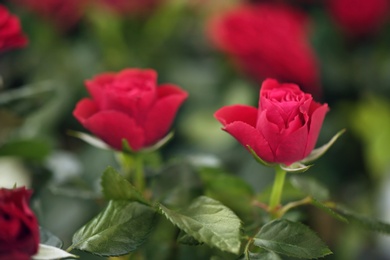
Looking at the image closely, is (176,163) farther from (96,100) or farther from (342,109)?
(342,109)

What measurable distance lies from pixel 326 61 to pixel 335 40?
4 centimetres

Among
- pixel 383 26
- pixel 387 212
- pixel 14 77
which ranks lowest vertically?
pixel 387 212

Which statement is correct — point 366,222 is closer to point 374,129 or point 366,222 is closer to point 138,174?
point 138,174

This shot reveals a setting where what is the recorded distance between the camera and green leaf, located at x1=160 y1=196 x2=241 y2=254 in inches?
11.0

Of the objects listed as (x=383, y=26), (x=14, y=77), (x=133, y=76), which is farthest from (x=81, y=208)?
(x=383, y=26)

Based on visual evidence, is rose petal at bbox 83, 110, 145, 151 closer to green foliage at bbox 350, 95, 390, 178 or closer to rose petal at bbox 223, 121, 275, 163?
rose petal at bbox 223, 121, 275, 163

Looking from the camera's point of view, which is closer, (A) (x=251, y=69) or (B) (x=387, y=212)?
(A) (x=251, y=69)

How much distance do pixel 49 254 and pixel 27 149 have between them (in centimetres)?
18

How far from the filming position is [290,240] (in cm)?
31

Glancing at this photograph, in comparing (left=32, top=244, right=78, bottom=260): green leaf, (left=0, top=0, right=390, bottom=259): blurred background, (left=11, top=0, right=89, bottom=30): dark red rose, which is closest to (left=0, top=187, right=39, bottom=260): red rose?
(left=32, top=244, right=78, bottom=260): green leaf

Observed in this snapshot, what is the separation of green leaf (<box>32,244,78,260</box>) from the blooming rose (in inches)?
3.8

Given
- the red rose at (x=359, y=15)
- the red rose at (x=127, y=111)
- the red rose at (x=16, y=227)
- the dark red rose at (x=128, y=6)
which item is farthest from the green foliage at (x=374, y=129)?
the red rose at (x=16, y=227)

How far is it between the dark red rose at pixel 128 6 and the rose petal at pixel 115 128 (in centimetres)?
54

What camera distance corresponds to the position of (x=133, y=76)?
0.36 meters
